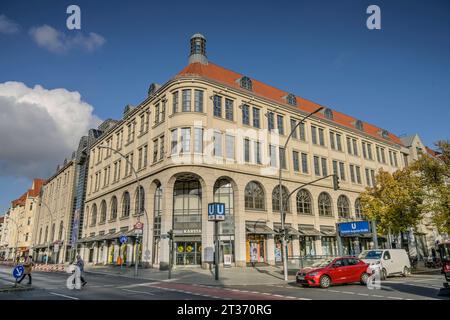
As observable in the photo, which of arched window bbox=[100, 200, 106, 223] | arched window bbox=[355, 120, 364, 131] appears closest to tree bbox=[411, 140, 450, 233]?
arched window bbox=[355, 120, 364, 131]

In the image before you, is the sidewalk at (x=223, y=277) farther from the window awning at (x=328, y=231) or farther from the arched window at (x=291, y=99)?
the arched window at (x=291, y=99)

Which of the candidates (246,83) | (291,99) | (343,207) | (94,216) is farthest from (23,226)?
(343,207)

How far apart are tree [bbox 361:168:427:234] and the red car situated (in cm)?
1685

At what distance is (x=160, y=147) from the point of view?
3538 cm

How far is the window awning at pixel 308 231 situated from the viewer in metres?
37.7

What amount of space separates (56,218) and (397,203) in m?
59.8

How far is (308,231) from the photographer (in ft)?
126

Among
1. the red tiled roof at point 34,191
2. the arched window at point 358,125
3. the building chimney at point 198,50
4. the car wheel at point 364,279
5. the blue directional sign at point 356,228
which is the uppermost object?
the building chimney at point 198,50

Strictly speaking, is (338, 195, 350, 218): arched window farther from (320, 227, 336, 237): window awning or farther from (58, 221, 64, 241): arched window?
(58, 221, 64, 241): arched window

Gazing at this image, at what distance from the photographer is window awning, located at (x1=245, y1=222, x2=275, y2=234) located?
108 feet

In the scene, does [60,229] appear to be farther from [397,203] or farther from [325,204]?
[397,203]

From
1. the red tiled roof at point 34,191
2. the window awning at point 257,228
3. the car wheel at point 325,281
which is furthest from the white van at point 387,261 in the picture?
the red tiled roof at point 34,191

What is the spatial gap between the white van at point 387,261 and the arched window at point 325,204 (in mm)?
19346
